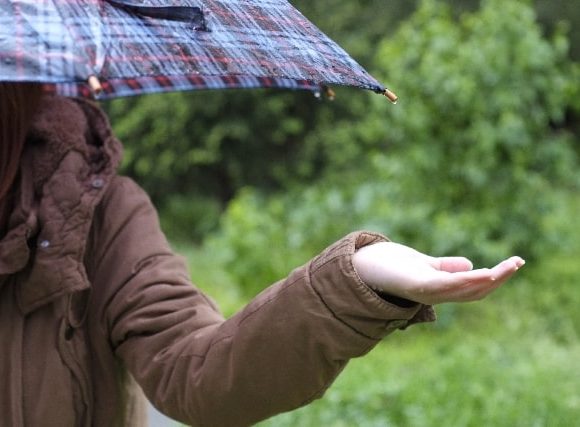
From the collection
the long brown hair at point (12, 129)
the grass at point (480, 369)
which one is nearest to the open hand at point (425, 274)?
the long brown hair at point (12, 129)

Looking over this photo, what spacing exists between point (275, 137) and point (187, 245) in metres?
1.17

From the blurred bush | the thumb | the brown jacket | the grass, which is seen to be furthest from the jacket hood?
the blurred bush

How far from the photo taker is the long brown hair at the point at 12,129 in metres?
1.92

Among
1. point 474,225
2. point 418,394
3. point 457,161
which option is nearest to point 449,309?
point 474,225

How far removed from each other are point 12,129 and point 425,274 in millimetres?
833

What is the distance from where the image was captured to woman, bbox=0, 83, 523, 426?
68.0 inches

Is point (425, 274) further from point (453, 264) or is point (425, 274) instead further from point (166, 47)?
point (166, 47)

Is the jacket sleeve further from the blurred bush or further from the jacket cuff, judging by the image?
the blurred bush

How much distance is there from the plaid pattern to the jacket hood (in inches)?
11.4

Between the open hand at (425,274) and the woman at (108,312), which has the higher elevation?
the open hand at (425,274)

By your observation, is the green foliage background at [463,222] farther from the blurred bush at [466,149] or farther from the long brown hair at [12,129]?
the long brown hair at [12,129]

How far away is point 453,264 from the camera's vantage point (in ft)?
4.89

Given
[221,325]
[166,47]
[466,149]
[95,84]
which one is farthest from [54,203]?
[466,149]

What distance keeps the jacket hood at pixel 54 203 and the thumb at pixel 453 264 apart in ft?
2.20
